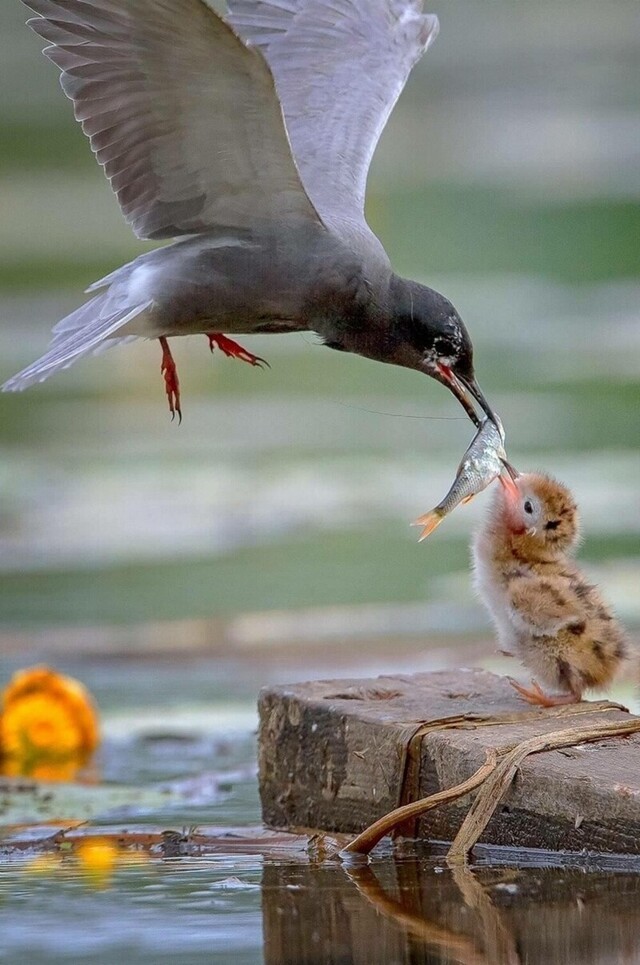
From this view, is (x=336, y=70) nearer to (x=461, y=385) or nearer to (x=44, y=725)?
(x=461, y=385)

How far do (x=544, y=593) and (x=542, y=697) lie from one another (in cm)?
30

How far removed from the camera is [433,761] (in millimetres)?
6172

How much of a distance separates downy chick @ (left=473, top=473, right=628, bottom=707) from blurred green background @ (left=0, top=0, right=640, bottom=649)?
257 cm

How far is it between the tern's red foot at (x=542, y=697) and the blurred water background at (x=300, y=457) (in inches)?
35.4

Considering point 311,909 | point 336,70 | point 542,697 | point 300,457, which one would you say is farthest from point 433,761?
point 300,457

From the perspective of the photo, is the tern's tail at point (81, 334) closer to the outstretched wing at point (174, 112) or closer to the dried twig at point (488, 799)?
the outstretched wing at point (174, 112)

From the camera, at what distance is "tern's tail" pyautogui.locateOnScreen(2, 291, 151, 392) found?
6.75 metres

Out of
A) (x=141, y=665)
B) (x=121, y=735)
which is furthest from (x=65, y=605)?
(x=121, y=735)

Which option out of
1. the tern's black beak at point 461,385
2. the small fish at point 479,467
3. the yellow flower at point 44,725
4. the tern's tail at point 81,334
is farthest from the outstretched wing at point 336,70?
the yellow flower at point 44,725

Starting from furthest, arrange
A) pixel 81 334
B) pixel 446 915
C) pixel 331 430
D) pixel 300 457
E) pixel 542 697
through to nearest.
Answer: pixel 331 430 → pixel 300 457 → pixel 81 334 → pixel 542 697 → pixel 446 915

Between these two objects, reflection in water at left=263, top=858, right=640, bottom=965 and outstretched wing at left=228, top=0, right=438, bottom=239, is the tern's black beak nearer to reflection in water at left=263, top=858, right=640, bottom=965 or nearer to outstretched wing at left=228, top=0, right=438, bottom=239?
outstretched wing at left=228, top=0, right=438, bottom=239

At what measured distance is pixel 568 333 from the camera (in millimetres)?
16641

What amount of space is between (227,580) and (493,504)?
3.78 m

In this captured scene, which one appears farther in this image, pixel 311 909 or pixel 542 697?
pixel 542 697
